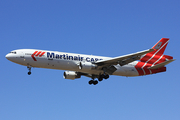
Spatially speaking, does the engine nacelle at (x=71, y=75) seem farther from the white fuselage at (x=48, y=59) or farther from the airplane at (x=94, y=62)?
the white fuselage at (x=48, y=59)

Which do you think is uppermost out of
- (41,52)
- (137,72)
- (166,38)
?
(166,38)

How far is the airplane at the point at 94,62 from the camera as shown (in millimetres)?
49406

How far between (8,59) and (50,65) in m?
7.49

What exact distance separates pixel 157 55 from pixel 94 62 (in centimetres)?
1433

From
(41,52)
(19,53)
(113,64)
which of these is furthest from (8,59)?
(113,64)

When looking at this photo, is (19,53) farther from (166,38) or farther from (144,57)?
(166,38)

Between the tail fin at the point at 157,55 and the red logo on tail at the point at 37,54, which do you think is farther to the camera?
the tail fin at the point at 157,55

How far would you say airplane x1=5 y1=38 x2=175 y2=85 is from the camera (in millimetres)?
49406

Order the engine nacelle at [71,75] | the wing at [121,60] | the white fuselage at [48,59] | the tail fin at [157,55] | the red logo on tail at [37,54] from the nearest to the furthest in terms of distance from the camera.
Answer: the wing at [121,60] < the white fuselage at [48,59] < the red logo on tail at [37,54] < the tail fin at [157,55] < the engine nacelle at [71,75]

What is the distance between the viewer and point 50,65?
49.9m

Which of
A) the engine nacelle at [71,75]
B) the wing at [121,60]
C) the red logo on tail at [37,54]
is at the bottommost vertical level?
the engine nacelle at [71,75]

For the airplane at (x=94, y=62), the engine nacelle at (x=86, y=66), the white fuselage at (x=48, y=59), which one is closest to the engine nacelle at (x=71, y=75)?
the airplane at (x=94, y=62)

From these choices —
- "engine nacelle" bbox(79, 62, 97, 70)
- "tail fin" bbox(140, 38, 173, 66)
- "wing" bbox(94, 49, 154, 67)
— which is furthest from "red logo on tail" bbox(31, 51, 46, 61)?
"tail fin" bbox(140, 38, 173, 66)

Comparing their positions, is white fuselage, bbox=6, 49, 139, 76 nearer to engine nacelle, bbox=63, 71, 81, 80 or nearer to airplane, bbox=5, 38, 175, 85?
airplane, bbox=5, 38, 175, 85
